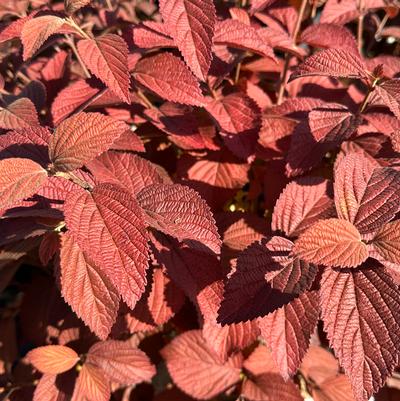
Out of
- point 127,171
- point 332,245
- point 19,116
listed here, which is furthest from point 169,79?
point 332,245

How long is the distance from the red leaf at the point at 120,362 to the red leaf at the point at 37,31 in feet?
2.73

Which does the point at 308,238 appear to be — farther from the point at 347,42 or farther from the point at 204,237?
the point at 347,42

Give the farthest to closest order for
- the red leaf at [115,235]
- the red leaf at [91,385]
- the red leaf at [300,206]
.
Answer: the red leaf at [91,385], the red leaf at [300,206], the red leaf at [115,235]

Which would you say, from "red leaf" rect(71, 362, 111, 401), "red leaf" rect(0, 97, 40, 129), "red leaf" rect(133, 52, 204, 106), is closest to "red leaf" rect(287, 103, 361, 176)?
"red leaf" rect(133, 52, 204, 106)

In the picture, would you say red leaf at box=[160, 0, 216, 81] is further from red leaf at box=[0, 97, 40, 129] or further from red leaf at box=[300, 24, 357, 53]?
red leaf at box=[300, 24, 357, 53]

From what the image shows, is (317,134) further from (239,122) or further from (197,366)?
(197,366)

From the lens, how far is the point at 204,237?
0.93m

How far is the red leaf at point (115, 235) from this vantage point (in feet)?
2.66

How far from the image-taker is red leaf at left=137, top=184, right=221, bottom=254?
925 mm

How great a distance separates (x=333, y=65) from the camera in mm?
1089

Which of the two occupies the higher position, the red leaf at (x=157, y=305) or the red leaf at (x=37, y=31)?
the red leaf at (x=37, y=31)

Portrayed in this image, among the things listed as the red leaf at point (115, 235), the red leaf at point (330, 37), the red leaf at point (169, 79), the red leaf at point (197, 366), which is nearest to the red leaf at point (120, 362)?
the red leaf at point (197, 366)

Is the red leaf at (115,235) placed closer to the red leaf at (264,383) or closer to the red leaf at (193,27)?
the red leaf at (193,27)

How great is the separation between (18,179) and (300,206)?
0.63m
